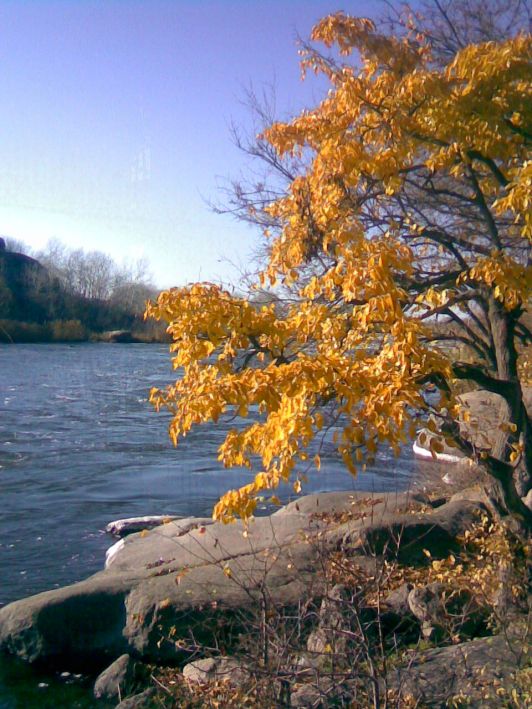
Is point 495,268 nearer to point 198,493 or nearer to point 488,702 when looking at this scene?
point 488,702

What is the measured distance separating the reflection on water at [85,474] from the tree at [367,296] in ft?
8.04

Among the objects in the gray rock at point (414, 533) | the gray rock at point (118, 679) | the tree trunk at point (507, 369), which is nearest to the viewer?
the tree trunk at point (507, 369)

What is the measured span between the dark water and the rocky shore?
0.85m

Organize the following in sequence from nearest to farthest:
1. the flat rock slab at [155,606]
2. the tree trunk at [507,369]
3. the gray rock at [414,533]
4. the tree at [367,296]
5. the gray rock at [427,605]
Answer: the tree at [367,296], the gray rock at [427,605], the tree trunk at [507,369], the flat rock slab at [155,606], the gray rock at [414,533]

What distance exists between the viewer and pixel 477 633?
20.8 feet

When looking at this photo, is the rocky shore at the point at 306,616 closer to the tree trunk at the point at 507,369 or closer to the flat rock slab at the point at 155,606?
the flat rock slab at the point at 155,606

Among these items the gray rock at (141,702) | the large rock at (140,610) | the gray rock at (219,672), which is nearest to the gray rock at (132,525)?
the large rock at (140,610)

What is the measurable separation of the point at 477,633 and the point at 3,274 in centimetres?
1189

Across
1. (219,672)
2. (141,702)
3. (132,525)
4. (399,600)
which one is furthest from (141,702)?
(132,525)

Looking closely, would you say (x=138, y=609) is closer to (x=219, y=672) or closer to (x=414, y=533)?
(x=219, y=672)

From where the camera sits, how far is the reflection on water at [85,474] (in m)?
10.3

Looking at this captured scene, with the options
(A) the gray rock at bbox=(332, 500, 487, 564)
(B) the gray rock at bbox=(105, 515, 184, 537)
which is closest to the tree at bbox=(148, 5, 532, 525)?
(A) the gray rock at bbox=(332, 500, 487, 564)

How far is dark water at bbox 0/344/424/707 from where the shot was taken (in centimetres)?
1031

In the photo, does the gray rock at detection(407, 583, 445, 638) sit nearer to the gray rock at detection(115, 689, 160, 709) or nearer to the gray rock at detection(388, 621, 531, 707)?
the gray rock at detection(388, 621, 531, 707)
